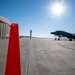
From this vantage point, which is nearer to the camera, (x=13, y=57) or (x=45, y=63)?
(x=13, y=57)

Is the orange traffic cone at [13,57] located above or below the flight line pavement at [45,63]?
above

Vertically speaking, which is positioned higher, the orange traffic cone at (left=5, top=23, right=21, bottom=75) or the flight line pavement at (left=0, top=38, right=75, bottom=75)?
the orange traffic cone at (left=5, top=23, right=21, bottom=75)

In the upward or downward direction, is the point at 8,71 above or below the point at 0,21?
below

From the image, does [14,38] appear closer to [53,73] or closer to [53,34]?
[53,73]

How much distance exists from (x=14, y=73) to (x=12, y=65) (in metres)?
0.12

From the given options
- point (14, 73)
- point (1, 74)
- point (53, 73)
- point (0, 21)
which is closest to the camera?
point (14, 73)

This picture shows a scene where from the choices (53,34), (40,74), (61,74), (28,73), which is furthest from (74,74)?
(53,34)

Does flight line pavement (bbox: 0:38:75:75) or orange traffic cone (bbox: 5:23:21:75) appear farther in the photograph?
flight line pavement (bbox: 0:38:75:75)

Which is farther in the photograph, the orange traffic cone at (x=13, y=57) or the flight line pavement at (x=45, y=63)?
the flight line pavement at (x=45, y=63)

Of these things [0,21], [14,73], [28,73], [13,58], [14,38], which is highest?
[0,21]

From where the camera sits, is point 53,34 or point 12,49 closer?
point 12,49

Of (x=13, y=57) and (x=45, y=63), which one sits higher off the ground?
(x=13, y=57)

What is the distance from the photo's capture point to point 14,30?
8.01 feet

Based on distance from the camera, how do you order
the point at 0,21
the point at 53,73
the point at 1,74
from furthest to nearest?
the point at 0,21
the point at 53,73
the point at 1,74
